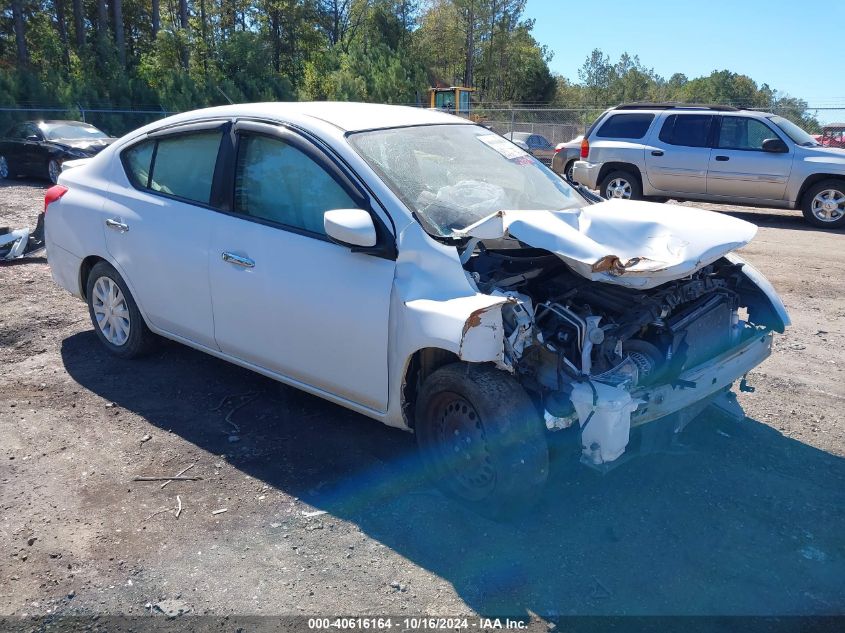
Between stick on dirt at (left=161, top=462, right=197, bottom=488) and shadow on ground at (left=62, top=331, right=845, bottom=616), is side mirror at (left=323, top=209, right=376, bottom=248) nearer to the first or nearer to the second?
shadow on ground at (left=62, top=331, right=845, bottom=616)

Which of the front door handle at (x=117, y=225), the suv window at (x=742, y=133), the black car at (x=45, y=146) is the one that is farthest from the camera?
the black car at (x=45, y=146)

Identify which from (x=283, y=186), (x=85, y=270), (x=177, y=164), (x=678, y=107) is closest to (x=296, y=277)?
(x=283, y=186)

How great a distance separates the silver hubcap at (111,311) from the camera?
5.12 metres

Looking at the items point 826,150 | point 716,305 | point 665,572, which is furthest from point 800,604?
point 826,150

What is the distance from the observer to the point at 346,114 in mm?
4270

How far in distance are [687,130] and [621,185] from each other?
1.44 meters

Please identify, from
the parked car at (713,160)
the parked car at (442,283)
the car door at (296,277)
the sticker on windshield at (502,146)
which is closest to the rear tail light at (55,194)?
the parked car at (442,283)

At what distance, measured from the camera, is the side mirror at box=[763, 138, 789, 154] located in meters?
12.0

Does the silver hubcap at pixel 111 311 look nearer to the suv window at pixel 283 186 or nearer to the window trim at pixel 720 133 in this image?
the suv window at pixel 283 186

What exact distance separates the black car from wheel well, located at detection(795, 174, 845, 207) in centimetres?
1389

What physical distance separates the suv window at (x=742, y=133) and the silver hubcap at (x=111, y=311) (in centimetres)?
1074

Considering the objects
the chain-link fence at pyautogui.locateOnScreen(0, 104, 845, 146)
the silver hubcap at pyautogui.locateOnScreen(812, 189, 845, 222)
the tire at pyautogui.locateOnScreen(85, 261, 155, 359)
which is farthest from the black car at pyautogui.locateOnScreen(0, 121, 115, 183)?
the silver hubcap at pyautogui.locateOnScreen(812, 189, 845, 222)

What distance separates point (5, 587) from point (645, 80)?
225 feet

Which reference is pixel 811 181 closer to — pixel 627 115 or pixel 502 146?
pixel 627 115
